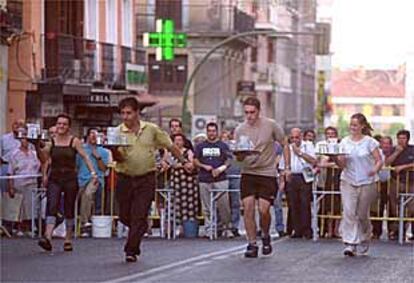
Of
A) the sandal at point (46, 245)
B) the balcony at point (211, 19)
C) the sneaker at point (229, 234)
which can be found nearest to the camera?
the sandal at point (46, 245)

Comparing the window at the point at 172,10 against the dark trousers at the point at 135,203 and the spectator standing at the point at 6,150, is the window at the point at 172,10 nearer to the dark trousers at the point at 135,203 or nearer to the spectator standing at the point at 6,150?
the spectator standing at the point at 6,150

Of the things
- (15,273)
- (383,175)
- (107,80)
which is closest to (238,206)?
(383,175)

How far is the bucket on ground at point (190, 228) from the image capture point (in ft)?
63.6

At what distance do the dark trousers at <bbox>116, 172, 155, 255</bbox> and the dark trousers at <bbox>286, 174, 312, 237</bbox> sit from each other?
508 centimetres

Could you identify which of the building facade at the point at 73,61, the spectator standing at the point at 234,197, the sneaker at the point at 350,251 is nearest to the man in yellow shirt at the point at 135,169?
the sneaker at the point at 350,251

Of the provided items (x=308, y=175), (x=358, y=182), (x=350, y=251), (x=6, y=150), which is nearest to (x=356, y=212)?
(x=358, y=182)

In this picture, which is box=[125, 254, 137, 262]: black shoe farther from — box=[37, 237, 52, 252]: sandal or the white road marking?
box=[37, 237, 52, 252]: sandal

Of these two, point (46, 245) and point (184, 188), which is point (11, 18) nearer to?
point (184, 188)

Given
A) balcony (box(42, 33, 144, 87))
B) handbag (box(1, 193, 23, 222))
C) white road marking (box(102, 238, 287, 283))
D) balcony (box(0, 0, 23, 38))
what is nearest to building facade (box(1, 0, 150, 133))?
balcony (box(42, 33, 144, 87))

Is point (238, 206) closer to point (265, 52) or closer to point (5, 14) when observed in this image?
point (5, 14)

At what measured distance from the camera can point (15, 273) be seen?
13617 mm

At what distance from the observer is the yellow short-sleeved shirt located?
574 inches

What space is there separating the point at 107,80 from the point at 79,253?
19.3 m

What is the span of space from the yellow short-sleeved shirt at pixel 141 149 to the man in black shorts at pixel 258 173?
1061mm
